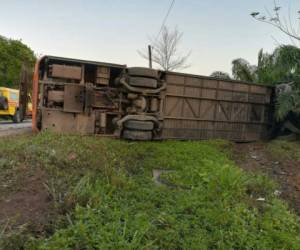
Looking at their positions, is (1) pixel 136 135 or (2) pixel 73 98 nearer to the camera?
(2) pixel 73 98

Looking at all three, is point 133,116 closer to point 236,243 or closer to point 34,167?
point 34,167

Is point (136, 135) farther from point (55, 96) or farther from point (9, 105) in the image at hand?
point (9, 105)

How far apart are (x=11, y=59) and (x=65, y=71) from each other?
2121cm

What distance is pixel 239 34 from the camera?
12.8 meters

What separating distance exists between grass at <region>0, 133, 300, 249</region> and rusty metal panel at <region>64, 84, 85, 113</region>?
7.82ft

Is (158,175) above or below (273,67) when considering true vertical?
below

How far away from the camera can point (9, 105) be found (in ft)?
49.6

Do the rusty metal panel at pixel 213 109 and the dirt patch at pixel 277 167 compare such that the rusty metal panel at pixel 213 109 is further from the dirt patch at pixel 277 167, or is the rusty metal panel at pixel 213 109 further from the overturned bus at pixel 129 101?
the dirt patch at pixel 277 167

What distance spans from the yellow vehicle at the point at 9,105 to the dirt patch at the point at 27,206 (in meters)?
11.4

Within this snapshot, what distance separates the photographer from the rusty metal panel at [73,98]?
8.12 m

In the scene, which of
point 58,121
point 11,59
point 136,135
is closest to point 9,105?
point 58,121

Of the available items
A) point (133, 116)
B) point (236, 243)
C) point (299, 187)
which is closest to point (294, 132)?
point (299, 187)

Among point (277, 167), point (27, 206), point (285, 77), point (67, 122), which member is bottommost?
point (27, 206)

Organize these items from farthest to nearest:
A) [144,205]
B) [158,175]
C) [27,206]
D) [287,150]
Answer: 1. [287,150]
2. [158,175]
3. [144,205]
4. [27,206]
